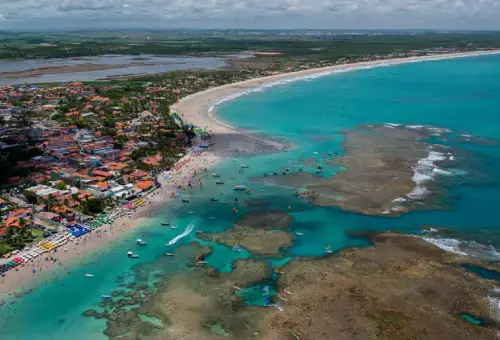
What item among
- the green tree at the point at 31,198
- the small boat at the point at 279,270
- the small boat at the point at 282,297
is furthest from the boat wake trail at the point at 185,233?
the green tree at the point at 31,198

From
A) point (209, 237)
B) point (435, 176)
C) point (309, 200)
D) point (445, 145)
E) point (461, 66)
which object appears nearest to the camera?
point (209, 237)

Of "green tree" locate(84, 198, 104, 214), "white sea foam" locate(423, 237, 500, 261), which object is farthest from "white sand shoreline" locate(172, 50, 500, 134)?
"white sea foam" locate(423, 237, 500, 261)

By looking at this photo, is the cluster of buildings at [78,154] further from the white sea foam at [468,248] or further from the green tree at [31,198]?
the white sea foam at [468,248]

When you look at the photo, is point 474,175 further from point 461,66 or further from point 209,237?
point 461,66

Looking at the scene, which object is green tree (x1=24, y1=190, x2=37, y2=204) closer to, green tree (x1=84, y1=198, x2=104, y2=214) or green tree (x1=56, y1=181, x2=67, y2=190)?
green tree (x1=56, y1=181, x2=67, y2=190)

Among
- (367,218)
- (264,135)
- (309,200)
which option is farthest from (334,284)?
(264,135)
